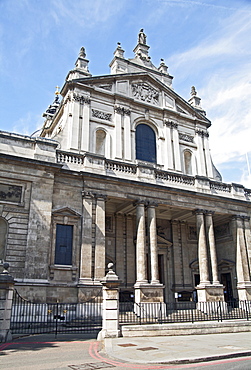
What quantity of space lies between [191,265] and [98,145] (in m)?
11.0

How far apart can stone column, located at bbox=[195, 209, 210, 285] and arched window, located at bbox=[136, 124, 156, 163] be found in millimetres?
5988

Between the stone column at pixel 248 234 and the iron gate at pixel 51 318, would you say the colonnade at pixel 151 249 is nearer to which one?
the stone column at pixel 248 234

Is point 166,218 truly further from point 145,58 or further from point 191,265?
point 145,58

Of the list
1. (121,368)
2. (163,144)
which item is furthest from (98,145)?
(121,368)

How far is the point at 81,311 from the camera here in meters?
15.8

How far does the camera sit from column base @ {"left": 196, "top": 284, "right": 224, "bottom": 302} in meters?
20.1

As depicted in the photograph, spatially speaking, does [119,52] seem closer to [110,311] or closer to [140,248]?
[140,248]

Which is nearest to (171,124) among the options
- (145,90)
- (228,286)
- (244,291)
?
(145,90)

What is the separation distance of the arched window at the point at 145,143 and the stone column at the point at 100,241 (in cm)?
716

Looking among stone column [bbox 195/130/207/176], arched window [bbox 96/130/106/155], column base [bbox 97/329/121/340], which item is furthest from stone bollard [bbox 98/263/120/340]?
stone column [bbox 195/130/207/176]

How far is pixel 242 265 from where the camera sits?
22.7 metres

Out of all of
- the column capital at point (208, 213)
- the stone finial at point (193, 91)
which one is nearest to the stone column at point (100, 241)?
the column capital at point (208, 213)

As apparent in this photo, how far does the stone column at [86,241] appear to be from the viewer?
17344 mm

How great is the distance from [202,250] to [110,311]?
10756mm
